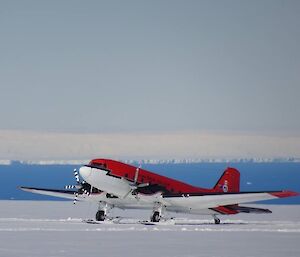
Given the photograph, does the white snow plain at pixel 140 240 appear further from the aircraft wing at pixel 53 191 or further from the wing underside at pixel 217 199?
the aircraft wing at pixel 53 191

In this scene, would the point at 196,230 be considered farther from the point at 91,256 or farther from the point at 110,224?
the point at 91,256

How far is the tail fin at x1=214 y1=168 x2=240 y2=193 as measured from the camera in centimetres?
6712

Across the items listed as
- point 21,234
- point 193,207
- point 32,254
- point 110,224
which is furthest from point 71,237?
point 193,207

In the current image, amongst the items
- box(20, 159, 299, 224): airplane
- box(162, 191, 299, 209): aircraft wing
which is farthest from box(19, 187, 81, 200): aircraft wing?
box(162, 191, 299, 209): aircraft wing

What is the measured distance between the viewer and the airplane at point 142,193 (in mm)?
57438

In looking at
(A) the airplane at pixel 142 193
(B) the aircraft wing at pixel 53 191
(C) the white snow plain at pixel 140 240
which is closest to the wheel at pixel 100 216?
(A) the airplane at pixel 142 193

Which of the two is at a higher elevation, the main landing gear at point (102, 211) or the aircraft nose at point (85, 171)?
the aircraft nose at point (85, 171)

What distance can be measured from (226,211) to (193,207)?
3485 mm

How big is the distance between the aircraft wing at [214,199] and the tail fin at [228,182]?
17.5ft

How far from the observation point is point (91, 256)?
109 feet

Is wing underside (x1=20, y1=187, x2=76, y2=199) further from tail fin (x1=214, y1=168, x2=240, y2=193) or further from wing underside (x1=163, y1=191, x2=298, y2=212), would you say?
tail fin (x1=214, y1=168, x2=240, y2=193)

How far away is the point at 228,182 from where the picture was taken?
6738 centimetres

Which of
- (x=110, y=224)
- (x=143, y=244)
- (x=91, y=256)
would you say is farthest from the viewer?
(x=110, y=224)

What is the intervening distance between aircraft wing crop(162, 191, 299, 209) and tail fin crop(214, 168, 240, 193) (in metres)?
5.34
